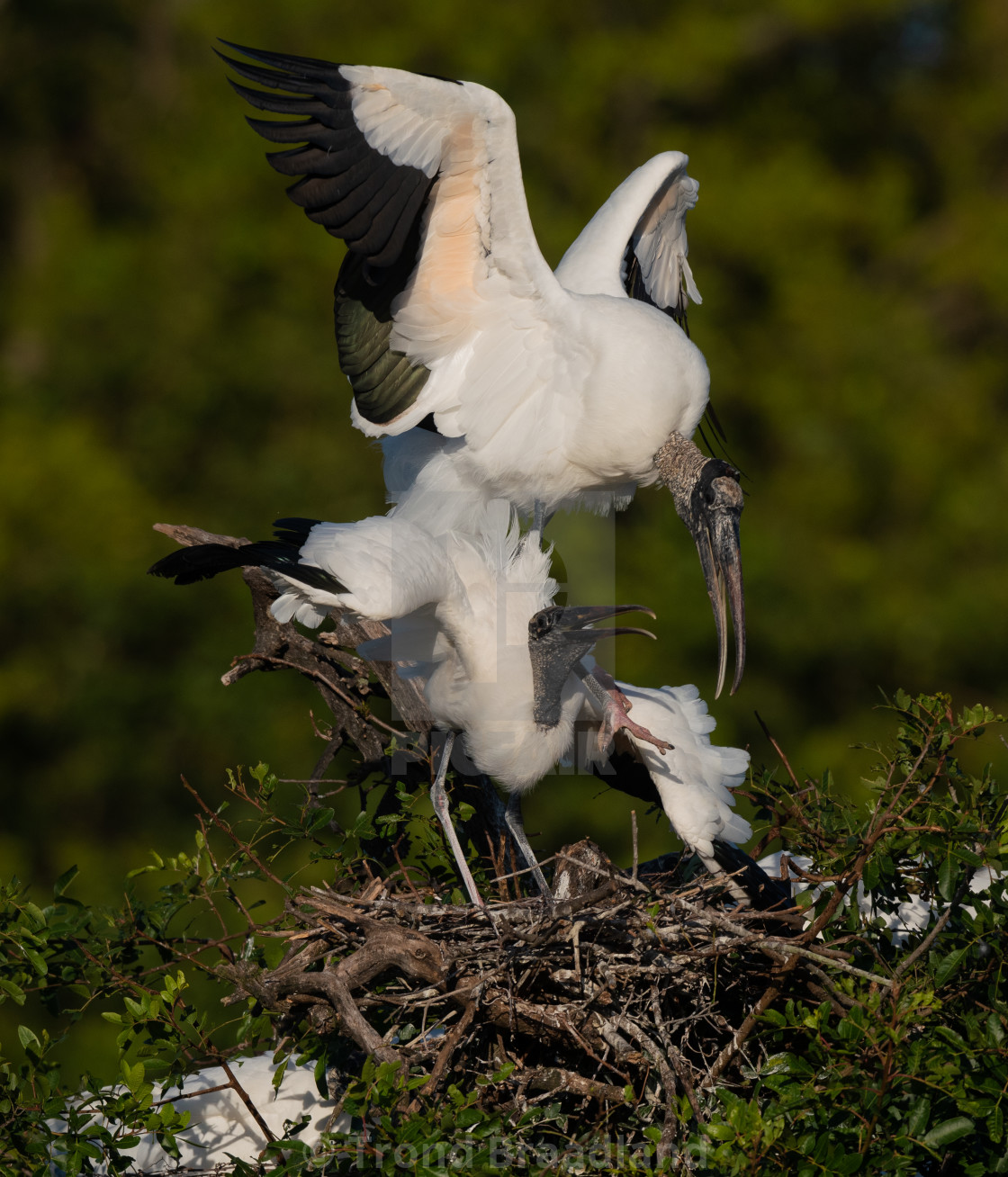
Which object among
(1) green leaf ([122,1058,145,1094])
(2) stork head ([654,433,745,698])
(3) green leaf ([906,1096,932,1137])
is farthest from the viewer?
(2) stork head ([654,433,745,698])

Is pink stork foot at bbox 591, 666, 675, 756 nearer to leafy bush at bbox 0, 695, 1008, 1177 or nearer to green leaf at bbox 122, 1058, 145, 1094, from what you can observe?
leafy bush at bbox 0, 695, 1008, 1177

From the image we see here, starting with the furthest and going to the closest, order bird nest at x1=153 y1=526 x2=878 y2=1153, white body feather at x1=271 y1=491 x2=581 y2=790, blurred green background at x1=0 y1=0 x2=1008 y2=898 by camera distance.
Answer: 1. blurred green background at x1=0 y1=0 x2=1008 y2=898
2. white body feather at x1=271 y1=491 x2=581 y2=790
3. bird nest at x1=153 y1=526 x2=878 y2=1153

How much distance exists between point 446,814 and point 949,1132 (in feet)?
3.90

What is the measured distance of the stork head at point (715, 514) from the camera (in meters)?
3.56

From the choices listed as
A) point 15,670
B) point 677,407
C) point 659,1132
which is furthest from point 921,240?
point 659,1132

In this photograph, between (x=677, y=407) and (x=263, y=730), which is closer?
(x=677, y=407)

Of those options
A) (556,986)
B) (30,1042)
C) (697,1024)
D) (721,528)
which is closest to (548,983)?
(556,986)

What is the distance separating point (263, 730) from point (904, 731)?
612 cm

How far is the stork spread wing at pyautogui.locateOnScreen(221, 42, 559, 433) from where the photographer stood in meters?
3.22

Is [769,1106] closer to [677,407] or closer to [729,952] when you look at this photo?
[729,952]

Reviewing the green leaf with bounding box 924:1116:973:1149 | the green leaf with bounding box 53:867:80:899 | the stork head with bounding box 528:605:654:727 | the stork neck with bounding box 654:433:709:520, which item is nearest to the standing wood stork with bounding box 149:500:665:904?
the stork head with bounding box 528:605:654:727

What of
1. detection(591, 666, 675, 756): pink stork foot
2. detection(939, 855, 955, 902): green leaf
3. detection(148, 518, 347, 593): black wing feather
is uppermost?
detection(148, 518, 347, 593): black wing feather

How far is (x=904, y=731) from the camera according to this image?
2832mm

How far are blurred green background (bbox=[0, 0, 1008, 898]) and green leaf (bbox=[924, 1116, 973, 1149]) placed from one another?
5800mm
